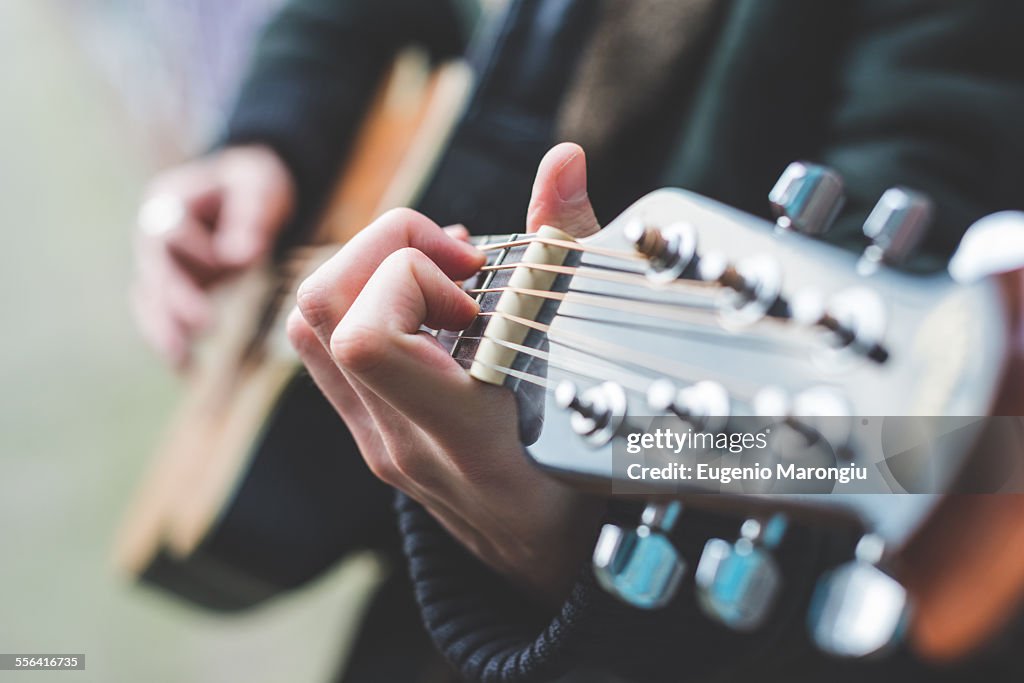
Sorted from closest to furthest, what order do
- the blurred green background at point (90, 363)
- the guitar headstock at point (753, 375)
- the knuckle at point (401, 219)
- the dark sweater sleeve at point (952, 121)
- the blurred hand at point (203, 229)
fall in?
1. the guitar headstock at point (753, 375)
2. the knuckle at point (401, 219)
3. the dark sweater sleeve at point (952, 121)
4. the blurred hand at point (203, 229)
5. the blurred green background at point (90, 363)

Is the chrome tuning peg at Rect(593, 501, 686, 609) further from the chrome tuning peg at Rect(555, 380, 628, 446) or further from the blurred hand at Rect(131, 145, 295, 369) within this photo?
the blurred hand at Rect(131, 145, 295, 369)

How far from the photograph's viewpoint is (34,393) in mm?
1387

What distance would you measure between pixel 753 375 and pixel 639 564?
0.24 ft

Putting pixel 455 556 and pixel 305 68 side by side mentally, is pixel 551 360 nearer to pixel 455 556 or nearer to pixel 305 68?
pixel 455 556

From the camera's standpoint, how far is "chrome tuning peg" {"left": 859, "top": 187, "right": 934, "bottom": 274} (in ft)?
0.82

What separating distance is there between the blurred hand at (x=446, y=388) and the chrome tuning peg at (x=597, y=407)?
31 mm

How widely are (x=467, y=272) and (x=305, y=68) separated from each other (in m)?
0.61

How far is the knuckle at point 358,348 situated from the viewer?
0.97ft

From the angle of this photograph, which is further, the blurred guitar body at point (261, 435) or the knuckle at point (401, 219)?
the blurred guitar body at point (261, 435)

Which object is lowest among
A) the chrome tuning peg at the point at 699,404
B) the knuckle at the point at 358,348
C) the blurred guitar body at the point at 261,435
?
the blurred guitar body at the point at 261,435

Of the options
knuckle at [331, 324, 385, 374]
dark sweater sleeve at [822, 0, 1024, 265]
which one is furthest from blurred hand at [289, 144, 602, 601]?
dark sweater sleeve at [822, 0, 1024, 265]

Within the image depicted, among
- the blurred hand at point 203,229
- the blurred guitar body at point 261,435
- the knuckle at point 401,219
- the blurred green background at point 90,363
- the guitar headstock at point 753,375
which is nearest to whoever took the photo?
the guitar headstock at point 753,375

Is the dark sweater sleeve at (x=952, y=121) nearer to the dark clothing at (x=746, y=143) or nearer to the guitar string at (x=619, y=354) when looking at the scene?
the dark clothing at (x=746, y=143)

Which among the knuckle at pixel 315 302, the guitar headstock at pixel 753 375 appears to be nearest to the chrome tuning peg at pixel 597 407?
the guitar headstock at pixel 753 375
